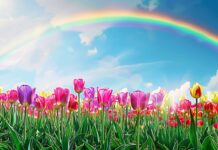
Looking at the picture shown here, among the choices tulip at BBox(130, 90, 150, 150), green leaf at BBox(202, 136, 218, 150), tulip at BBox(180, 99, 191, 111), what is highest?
tulip at BBox(180, 99, 191, 111)

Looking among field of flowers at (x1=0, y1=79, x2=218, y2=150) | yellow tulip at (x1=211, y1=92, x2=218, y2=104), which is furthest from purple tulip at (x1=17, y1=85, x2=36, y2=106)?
yellow tulip at (x1=211, y1=92, x2=218, y2=104)

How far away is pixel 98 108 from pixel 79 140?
2.66 meters

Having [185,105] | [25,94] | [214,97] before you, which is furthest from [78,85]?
[214,97]

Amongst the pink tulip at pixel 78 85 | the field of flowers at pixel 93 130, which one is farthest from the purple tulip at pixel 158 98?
the pink tulip at pixel 78 85

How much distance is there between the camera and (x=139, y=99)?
4.05 m

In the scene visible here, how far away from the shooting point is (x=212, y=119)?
7.96 metres

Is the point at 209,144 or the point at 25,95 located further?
the point at 25,95

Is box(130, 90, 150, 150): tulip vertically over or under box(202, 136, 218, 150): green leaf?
over

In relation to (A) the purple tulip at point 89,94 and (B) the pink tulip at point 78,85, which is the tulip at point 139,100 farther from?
(A) the purple tulip at point 89,94

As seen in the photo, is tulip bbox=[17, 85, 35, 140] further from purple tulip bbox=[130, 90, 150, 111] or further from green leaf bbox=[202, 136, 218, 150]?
green leaf bbox=[202, 136, 218, 150]

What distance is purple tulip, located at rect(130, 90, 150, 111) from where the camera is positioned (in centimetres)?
404

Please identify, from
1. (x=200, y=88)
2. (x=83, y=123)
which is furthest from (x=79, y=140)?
(x=200, y=88)

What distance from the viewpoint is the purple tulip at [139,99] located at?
4.04m

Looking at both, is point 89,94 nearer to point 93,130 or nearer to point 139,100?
point 93,130
